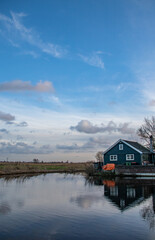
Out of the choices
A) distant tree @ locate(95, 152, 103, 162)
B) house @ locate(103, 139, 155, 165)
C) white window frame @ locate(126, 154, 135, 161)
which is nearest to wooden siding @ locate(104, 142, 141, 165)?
house @ locate(103, 139, 155, 165)

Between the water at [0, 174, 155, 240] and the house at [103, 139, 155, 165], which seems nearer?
the water at [0, 174, 155, 240]

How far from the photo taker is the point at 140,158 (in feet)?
140

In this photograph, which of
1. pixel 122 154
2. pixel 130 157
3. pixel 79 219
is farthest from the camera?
pixel 122 154

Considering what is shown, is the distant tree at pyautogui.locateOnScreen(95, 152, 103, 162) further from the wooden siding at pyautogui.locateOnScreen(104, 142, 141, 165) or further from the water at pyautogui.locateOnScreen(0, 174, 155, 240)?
the water at pyautogui.locateOnScreen(0, 174, 155, 240)

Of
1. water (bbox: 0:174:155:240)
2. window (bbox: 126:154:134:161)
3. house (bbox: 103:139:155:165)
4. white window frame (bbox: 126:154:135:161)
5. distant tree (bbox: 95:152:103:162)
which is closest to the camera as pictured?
water (bbox: 0:174:155:240)

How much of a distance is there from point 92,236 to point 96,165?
37784 mm

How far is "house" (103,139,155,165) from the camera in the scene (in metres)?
42.9

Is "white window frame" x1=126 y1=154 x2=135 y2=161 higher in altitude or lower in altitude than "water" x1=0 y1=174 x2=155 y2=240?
higher

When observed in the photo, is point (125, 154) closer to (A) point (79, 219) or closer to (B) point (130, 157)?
(B) point (130, 157)

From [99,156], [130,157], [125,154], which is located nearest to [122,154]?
[125,154]

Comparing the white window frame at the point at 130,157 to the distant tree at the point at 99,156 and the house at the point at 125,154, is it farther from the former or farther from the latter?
the distant tree at the point at 99,156

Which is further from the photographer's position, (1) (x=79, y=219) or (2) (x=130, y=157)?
(2) (x=130, y=157)

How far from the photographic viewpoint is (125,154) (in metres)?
44.3

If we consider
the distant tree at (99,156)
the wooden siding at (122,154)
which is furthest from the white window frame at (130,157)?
the distant tree at (99,156)
